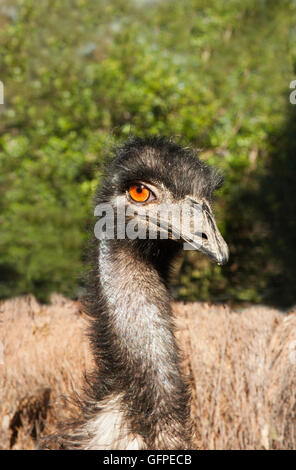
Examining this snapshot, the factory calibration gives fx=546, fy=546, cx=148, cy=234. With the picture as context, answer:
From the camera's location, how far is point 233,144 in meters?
7.47

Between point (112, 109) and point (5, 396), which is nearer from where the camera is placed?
point (5, 396)

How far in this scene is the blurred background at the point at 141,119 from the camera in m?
7.07

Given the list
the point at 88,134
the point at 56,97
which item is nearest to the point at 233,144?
the point at 88,134

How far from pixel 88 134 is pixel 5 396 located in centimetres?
472

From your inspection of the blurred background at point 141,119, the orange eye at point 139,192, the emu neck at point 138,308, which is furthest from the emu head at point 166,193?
the blurred background at point 141,119

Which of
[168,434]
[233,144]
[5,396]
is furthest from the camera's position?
[233,144]

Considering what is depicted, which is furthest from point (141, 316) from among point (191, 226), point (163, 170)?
point (163, 170)

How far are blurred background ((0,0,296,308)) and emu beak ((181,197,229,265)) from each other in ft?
15.0

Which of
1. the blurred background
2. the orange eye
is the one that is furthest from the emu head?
the blurred background

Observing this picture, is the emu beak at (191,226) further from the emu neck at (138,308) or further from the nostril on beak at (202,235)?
the emu neck at (138,308)

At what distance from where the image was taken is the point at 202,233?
2070 millimetres

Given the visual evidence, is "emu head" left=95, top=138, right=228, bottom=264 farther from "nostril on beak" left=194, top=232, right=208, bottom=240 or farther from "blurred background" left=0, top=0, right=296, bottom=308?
"blurred background" left=0, top=0, right=296, bottom=308

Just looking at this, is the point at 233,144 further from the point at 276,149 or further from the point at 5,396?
the point at 5,396

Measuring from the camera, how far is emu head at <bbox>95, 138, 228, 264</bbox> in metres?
2.14
